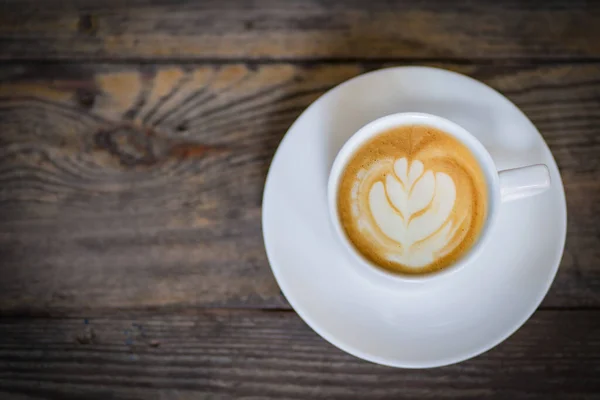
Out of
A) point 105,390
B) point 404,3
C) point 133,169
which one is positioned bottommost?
point 105,390

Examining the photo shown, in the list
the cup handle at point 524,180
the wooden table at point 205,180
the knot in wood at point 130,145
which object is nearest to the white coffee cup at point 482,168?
the cup handle at point 524,180

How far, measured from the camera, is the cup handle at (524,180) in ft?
2.31

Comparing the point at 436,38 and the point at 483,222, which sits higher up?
the point at 436,38

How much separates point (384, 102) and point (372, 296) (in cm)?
29

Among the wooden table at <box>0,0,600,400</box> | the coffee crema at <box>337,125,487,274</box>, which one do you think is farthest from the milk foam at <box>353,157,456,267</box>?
the wooden table at <box>0,0,600,400</box>

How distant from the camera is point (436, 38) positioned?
964 mm

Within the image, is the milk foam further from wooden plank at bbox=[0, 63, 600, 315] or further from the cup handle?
wooden plank at bbox=[0, 63, 600, 315]

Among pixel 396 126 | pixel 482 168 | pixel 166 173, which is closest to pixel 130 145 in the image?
pixel 166 173

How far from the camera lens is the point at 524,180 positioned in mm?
711

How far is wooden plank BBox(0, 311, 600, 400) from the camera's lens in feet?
3.00

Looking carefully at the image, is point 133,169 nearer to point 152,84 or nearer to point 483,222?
point 152,84

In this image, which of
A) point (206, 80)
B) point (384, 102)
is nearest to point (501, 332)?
point (384, 102)

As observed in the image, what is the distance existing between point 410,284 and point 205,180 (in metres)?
0.39

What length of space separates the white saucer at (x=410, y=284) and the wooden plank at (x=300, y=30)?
0.57 feet
